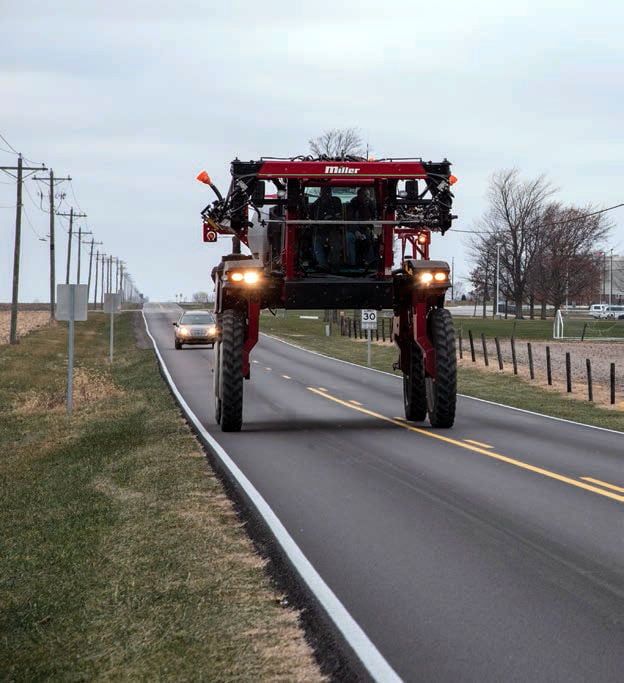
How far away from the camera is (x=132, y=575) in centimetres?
852

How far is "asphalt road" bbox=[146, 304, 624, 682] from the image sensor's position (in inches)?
250

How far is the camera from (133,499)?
40.6 ft

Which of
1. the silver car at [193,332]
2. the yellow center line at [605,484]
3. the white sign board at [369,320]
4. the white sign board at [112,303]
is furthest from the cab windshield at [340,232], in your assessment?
the silver car at [193,332]

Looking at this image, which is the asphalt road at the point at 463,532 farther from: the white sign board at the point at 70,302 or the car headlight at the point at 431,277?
the white sign board at the point at 70,302

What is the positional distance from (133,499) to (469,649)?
266 inches

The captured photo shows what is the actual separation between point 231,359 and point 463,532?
8.68 m

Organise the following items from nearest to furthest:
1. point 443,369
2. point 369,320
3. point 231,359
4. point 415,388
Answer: point 231,359, point 443,369, point 415,388, point 369,320

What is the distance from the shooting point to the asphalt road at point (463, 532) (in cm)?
636

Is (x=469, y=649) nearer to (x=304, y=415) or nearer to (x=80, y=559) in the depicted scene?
(x=80, y=559)

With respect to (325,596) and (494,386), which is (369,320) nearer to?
(494,386)

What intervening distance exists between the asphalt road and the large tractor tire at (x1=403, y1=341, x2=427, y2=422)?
19.6 inches

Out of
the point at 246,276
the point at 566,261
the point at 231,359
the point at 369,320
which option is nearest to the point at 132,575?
the point at 246,276

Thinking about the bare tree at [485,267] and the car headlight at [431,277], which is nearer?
the car headlight at [431,277]

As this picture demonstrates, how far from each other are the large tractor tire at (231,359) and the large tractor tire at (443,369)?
3178 millimetres
